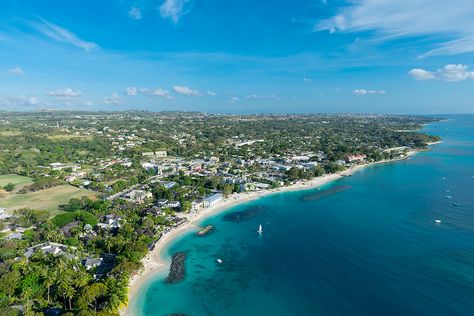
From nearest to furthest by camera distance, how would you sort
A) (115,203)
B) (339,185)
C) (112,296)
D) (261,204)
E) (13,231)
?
(112,296), (13,231), (115,203), (261,204), (339,185)

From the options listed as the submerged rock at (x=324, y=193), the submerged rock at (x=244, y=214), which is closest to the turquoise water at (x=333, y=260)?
the submerged rock at (x=244, y=214)

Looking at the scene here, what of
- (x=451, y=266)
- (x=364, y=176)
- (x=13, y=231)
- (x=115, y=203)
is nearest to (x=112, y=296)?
(x=13, y=231)

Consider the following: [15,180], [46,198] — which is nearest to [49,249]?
[46,198]

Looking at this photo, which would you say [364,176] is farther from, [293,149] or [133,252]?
[133,252]

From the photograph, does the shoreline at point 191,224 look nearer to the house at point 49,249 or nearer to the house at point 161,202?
the house at point 161,202

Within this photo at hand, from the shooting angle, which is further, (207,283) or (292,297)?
(207,283)

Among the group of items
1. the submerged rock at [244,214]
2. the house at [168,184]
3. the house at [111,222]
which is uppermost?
the house at [168,184]
